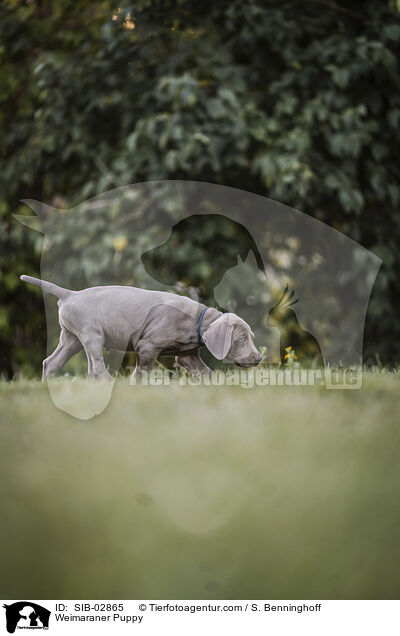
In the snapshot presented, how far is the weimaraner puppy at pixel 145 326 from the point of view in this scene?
1289 mm

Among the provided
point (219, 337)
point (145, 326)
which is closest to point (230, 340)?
point (219, 337)

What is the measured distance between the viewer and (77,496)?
93 centimetres

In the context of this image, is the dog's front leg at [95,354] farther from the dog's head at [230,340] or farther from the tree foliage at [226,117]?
the tree foliage at [226,117]

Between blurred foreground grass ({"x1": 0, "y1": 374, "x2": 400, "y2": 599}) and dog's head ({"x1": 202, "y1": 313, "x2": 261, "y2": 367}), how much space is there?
0.46 feet

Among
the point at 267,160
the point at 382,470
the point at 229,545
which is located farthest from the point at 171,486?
the point at 267,160

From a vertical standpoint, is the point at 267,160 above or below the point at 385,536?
below

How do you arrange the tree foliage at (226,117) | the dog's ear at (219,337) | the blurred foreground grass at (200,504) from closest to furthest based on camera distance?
the blurred foreground grass at (200,504), the dog's ear at (219,337), the tree foliage at (226,117)

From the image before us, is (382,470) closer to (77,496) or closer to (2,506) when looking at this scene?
(77,496)

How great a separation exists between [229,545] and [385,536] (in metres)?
0.25

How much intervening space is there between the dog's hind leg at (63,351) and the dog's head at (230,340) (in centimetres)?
31

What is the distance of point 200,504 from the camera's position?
93 cm
